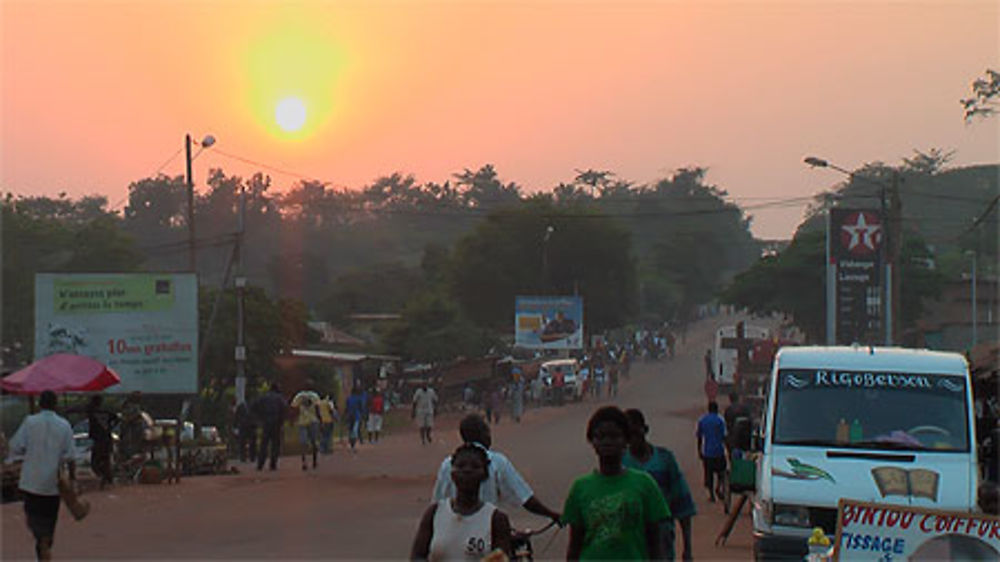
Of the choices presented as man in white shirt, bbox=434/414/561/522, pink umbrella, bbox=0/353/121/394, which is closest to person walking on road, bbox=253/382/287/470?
pink umbrella, bbox=0/353/121/394

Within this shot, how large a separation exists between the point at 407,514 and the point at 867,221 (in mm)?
28796

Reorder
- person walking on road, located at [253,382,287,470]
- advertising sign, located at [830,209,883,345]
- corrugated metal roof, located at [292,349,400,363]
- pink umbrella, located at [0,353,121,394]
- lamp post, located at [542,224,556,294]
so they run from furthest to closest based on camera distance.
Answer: lamp post, located at [542,224,556,294], corrugated metal roof, located at [292,349,400,363], advertising sign, located at [830,209,883,345], person walking on road, located at [253,382,287,470], pink umbrella, located at [0,353,121,394]

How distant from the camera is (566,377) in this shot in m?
61.5

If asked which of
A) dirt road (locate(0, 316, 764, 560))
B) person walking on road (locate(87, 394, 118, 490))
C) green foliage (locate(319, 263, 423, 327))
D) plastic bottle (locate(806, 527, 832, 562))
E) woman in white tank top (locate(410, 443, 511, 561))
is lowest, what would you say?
dirt road (locate(0, 316, 764, 560))

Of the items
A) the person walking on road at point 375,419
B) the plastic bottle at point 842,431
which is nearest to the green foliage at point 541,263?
the person walking on road at point 375,419

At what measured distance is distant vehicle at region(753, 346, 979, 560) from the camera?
1209 centimetres

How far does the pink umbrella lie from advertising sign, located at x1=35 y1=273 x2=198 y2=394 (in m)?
5.00

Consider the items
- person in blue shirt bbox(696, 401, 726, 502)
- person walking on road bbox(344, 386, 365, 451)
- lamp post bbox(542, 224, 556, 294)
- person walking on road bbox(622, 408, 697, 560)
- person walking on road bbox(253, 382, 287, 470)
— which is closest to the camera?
person walking on road bbox(622, 408, 697, 560)

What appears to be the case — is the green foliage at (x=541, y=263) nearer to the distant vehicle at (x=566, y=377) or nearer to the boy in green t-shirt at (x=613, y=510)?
the distant vehicle at (x=566, y=377)

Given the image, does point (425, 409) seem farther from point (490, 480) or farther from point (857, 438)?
point (490, 480)

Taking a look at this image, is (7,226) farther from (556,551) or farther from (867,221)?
(556,551)

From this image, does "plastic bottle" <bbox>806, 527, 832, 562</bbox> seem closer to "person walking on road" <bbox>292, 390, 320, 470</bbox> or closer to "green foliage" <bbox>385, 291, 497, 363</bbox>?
"person walking on road" <bbox>292, 390, 320, 470</bbox>

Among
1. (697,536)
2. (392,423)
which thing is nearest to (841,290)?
(392,423)

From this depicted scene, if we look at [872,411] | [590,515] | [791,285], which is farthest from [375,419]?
[590,515]
